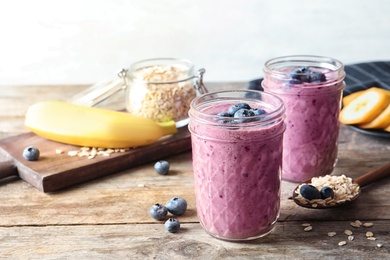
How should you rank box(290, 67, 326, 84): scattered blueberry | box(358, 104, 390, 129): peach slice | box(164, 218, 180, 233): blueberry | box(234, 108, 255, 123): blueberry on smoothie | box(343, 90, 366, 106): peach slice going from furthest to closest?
box(343, 90, 366, 106): peach slice < box(358, 104, 390, 129): peach slice < box(290, 67, 326, 84): scattered blueberry < box(164, 218, 180, 233): blueberry < box(234, 108, 255, 123): blueberry on smoothie

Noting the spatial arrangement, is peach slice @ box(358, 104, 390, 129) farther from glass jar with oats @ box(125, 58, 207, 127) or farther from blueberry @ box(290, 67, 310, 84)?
glass jar with oats @ box(125, 58, 207, 127)

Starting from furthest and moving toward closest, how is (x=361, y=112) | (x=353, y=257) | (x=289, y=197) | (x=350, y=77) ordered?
(x=350, y=77) < (x=361, y=112) < (x=289, y=197) < (x=353, y=257)

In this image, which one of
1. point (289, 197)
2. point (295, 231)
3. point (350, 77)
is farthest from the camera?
point (350, 77)

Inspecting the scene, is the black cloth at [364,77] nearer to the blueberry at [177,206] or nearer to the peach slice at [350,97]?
the peach slice at [350,97]

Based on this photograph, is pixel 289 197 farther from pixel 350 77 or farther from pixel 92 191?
pixel 350 77

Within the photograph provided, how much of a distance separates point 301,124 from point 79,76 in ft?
5.27

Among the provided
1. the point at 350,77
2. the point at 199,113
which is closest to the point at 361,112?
the point at 350,77

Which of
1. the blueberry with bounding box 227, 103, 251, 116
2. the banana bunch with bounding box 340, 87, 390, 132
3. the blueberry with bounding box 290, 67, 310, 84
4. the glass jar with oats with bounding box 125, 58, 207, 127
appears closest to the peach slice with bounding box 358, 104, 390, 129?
the banana bunch with bounding box 340, 87, 390, 132

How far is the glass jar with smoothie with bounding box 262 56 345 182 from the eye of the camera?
1505mm

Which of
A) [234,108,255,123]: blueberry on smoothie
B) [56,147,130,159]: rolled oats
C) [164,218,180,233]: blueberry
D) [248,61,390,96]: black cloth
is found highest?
[234,108,255,123]: blueberry on smoothie

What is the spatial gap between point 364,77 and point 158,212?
1.01 meters

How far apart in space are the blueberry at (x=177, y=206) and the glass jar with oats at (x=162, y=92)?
0.47 meters

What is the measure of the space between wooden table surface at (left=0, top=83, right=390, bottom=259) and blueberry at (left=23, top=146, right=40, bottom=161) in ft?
0.20

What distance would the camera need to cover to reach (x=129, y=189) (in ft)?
5.14
